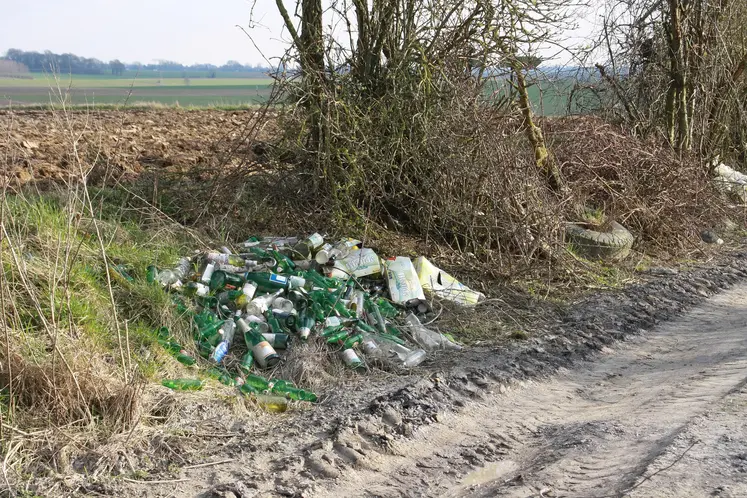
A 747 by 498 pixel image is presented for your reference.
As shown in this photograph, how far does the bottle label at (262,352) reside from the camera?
545 centimetres

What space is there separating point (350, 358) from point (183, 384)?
4.22 ft

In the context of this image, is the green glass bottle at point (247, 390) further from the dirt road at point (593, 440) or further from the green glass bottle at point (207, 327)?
the dirt road at point (593, 440)

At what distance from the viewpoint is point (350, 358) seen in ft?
18.3

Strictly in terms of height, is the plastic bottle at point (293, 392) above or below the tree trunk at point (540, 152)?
below

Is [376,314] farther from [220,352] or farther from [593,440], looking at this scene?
[593,440]

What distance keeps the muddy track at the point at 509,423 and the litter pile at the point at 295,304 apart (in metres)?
0.42

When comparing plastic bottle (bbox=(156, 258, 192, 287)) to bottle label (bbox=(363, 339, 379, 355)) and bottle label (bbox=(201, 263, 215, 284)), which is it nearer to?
bottle label (bbox=(201, 263, 215, 284))

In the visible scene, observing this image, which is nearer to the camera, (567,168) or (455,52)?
(455,52)

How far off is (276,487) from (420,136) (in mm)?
4723

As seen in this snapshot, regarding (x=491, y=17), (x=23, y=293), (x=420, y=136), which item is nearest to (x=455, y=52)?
(x=491, y=17)

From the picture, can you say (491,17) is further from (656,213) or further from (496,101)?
(656,213)

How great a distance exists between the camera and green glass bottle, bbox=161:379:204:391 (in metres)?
4.78

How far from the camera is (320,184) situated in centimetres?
802

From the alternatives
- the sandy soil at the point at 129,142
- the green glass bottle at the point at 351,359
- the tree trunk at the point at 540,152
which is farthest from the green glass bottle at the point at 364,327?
the tree trunk at the point at 540,152
